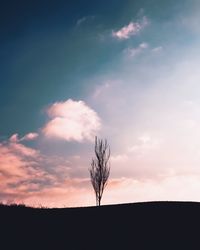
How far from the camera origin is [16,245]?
15.4m

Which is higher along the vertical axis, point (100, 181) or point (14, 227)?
point (100, 181)

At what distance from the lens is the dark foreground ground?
1541 centimetres

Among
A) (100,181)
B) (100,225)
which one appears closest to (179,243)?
(100,225)

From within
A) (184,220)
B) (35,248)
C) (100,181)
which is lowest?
(35,248)

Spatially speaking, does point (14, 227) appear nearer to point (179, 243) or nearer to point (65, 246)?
point (65, 246)

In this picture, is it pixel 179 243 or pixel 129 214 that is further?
pixel 129 214

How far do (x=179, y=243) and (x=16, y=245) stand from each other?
6.53m

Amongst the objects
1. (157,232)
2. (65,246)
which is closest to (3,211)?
(65,246)

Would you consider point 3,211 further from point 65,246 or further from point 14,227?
point 65,246

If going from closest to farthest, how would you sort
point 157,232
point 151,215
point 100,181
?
point 157,232 → point 151,215 → point 100,181

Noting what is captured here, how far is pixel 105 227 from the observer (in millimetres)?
16953

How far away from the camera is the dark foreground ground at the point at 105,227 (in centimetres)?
1541

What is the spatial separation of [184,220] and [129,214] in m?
2.60

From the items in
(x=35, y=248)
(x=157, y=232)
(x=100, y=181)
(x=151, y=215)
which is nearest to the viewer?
(x=35, y=248)
